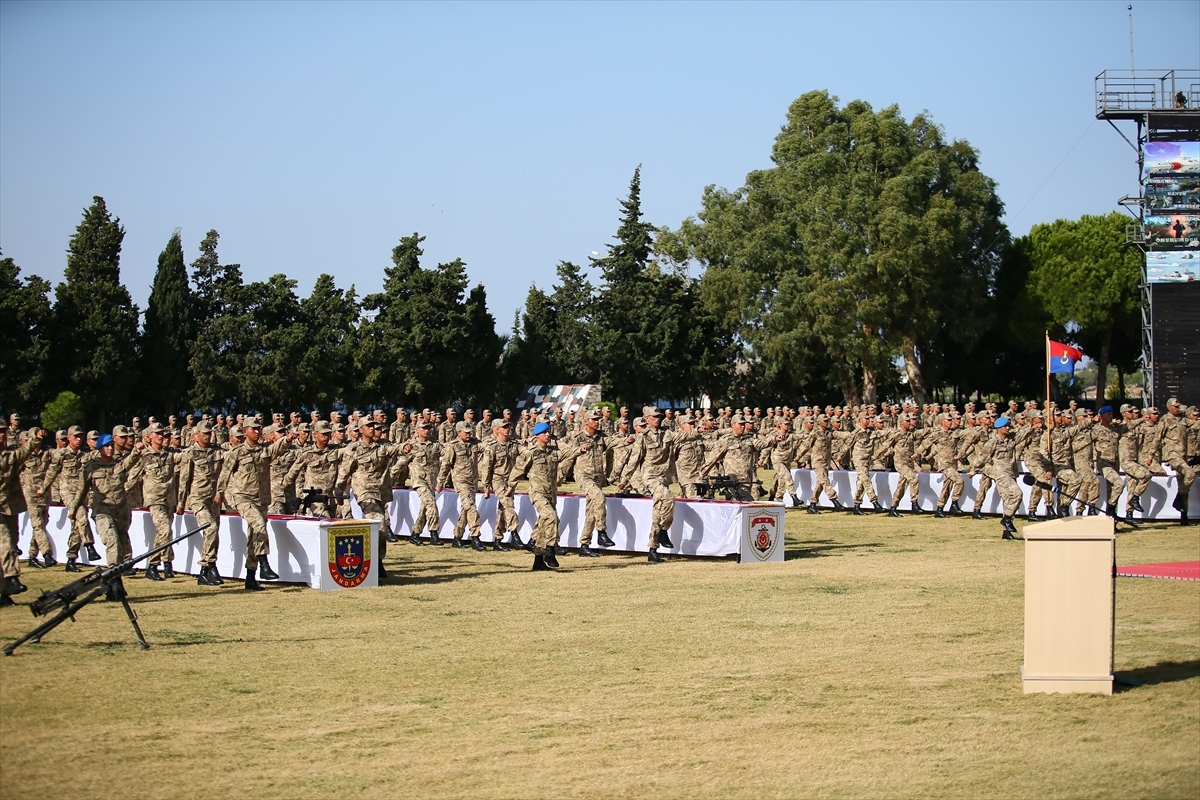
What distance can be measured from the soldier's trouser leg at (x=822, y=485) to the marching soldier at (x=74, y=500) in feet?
47.0

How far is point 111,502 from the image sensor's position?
15031 mm

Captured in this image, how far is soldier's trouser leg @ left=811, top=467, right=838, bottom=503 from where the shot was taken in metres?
24.9

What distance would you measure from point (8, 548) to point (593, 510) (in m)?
7.90

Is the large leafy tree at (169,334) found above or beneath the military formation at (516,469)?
above

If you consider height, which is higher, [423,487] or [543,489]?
[543,489]

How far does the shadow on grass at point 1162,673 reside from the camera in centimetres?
848

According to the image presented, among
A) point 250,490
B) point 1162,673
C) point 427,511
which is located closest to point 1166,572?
point 1162,673

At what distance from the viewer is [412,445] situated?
1920 centimetres

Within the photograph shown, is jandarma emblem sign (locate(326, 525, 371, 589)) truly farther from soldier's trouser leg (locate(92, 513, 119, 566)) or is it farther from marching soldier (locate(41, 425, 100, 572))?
marching soldier (locate(41, 425, 100, 572))

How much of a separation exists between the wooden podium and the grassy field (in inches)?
8.6

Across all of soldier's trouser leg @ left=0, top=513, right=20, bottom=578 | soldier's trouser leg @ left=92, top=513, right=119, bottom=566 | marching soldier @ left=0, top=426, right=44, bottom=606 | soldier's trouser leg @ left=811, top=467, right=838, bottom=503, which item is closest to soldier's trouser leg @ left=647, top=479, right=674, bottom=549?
soldier's trouser leg @ left=92, top=513, right=119, bottom=566

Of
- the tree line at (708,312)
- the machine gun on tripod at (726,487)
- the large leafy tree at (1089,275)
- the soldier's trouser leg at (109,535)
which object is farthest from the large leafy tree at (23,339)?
the large leafy tree at (1089,275)

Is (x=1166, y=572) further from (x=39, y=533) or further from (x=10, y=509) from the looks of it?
(x=39, y=533)

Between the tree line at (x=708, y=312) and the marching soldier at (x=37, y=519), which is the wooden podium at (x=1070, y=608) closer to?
the marching soldier at (x=37, y=519)
